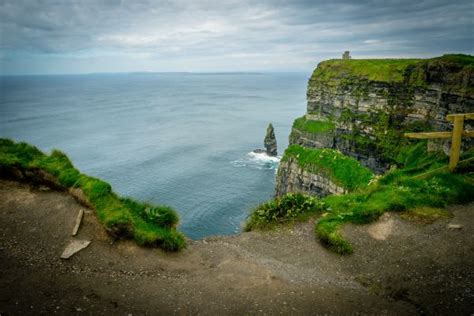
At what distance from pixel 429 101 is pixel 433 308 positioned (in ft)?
159

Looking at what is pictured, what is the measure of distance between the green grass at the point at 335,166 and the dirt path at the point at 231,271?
86.4 ft

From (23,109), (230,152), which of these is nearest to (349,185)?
(230,152)

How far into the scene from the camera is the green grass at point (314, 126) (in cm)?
6575

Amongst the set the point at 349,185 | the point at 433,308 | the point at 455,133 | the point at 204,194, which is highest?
the point at 455,133

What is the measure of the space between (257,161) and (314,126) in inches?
991

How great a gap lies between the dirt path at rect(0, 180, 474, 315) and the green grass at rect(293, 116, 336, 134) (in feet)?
176

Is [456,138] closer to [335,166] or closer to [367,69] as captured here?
[335,166]

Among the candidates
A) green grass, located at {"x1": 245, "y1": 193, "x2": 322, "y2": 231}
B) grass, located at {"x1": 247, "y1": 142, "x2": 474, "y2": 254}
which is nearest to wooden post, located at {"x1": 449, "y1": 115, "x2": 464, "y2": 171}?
grass, located at {"x1": 247, "y1": 142, "x2": 474, "y2": 254}

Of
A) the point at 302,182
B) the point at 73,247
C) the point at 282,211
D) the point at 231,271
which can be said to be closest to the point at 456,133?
the point at 282,211

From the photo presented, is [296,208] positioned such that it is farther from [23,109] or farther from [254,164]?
[23,109]

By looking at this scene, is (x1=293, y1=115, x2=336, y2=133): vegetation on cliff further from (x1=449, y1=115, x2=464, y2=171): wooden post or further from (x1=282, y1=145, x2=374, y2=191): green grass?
(x1=449, y1=115, x2=464, y2=171): wooden post

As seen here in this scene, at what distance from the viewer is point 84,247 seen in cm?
1089

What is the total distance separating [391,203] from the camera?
14.4 m

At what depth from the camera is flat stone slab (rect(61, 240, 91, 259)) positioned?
1042 centimetres
